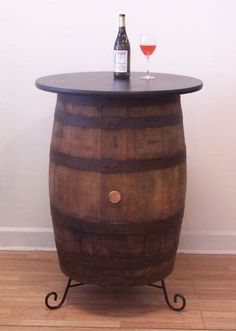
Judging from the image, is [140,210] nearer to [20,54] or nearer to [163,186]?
[163,186]

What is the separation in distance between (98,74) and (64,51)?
0.37m

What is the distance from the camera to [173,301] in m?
2.16


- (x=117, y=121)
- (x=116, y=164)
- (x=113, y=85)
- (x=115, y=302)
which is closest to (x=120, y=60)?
(x=113, y=85)

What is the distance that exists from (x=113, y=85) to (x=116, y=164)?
0.30 m

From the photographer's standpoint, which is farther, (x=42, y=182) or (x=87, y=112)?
(x=42, y=182)

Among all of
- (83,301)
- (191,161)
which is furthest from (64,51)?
(83,301)

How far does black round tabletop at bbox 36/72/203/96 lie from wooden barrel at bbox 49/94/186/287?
0.16ft

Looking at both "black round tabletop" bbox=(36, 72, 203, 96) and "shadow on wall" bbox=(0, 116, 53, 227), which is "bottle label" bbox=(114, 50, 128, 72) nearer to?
"black round tabletop" bbox=(36, 72, 203, 96)

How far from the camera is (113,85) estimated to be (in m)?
1.83

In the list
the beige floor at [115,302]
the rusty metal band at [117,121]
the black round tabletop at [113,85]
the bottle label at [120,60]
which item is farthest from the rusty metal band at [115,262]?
the bottle label at [120,60]

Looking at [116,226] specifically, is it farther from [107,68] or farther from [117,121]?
[107,68]

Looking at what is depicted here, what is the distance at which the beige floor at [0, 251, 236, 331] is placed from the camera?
1.99m

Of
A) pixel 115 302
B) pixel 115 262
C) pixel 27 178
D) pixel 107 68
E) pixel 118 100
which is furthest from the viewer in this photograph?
pixel 27 178

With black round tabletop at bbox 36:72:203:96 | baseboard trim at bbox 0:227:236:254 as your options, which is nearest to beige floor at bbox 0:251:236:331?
baseboard trim at bbox 0:227:236:254
